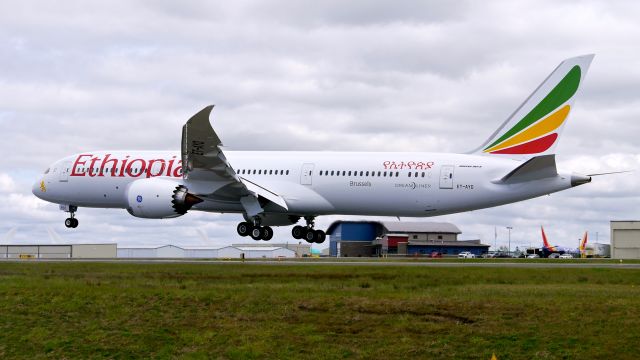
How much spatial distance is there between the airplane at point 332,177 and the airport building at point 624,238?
39.4 meters

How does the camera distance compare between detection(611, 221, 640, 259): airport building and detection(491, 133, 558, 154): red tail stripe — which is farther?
detection(611, 221, 640, 259): airport building

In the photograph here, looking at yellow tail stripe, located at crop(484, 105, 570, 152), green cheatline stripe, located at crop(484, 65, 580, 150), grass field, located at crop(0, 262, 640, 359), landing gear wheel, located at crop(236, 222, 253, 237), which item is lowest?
grass field, located at crop(0, 262, 640, 359)

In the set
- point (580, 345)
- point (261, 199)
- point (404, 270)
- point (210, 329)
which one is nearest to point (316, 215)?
point (261, 199)

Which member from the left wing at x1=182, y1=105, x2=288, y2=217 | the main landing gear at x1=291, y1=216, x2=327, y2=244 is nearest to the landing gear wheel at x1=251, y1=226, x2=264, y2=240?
the left wing at x1=182, y1=105, x2=288, y2=217

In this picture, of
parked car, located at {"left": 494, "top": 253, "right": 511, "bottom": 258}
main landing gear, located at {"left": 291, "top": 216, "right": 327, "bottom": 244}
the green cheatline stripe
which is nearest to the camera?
the green cheatline stripe

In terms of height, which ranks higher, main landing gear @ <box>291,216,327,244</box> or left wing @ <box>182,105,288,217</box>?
left wing @ <box>182,105,288,217</box>

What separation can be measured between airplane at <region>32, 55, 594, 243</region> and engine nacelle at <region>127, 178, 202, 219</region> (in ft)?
0.19

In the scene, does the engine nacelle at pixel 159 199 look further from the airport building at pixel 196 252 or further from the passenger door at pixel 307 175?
the airport building at pixel 196 252

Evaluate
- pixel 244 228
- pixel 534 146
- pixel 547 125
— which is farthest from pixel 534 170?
pixel 244 228

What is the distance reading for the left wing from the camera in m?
48.3

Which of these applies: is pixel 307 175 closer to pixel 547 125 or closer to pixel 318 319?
pixel 547 125

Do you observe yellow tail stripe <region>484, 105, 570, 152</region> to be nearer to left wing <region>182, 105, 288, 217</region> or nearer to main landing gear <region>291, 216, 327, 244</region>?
main landing gear <region>291, 216, 327, 244</region>

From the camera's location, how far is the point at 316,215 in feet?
179

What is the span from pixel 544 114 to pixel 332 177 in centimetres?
1262
